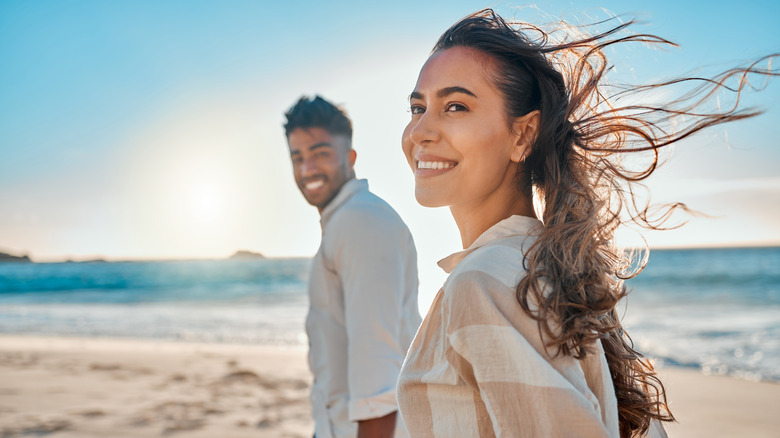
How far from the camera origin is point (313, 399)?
257 centimetres

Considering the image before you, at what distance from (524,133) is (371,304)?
3.70 feet

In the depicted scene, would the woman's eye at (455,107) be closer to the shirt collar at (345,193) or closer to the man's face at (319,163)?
the shirt collar at (345,193)

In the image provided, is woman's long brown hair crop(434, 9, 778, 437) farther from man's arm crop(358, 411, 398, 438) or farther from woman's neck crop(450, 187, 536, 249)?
man's arm crop(358, 411, 398, 438)

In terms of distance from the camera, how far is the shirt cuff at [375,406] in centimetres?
230

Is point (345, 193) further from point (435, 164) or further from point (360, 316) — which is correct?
point (435, 164)

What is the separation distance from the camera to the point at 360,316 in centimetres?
240

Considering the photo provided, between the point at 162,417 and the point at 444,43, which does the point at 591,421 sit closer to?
the point at 444,43

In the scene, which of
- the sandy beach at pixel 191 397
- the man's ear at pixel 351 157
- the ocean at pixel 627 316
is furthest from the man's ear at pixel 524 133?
the sandy beach at pixel 191 397

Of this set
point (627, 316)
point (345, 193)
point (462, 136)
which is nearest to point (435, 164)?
point (462, 136)

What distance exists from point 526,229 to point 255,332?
14.5m

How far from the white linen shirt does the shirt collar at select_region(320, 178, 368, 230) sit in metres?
0.17

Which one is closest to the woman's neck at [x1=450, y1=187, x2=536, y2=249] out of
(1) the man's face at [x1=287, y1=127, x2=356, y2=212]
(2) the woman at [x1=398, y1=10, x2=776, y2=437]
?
(2) the woman at [x1=398, y1=10, x2=776, y2=437]

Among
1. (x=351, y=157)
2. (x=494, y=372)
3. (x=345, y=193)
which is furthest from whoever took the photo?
(x=351, y=157)

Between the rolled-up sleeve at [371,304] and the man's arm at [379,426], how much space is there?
0.10ft
